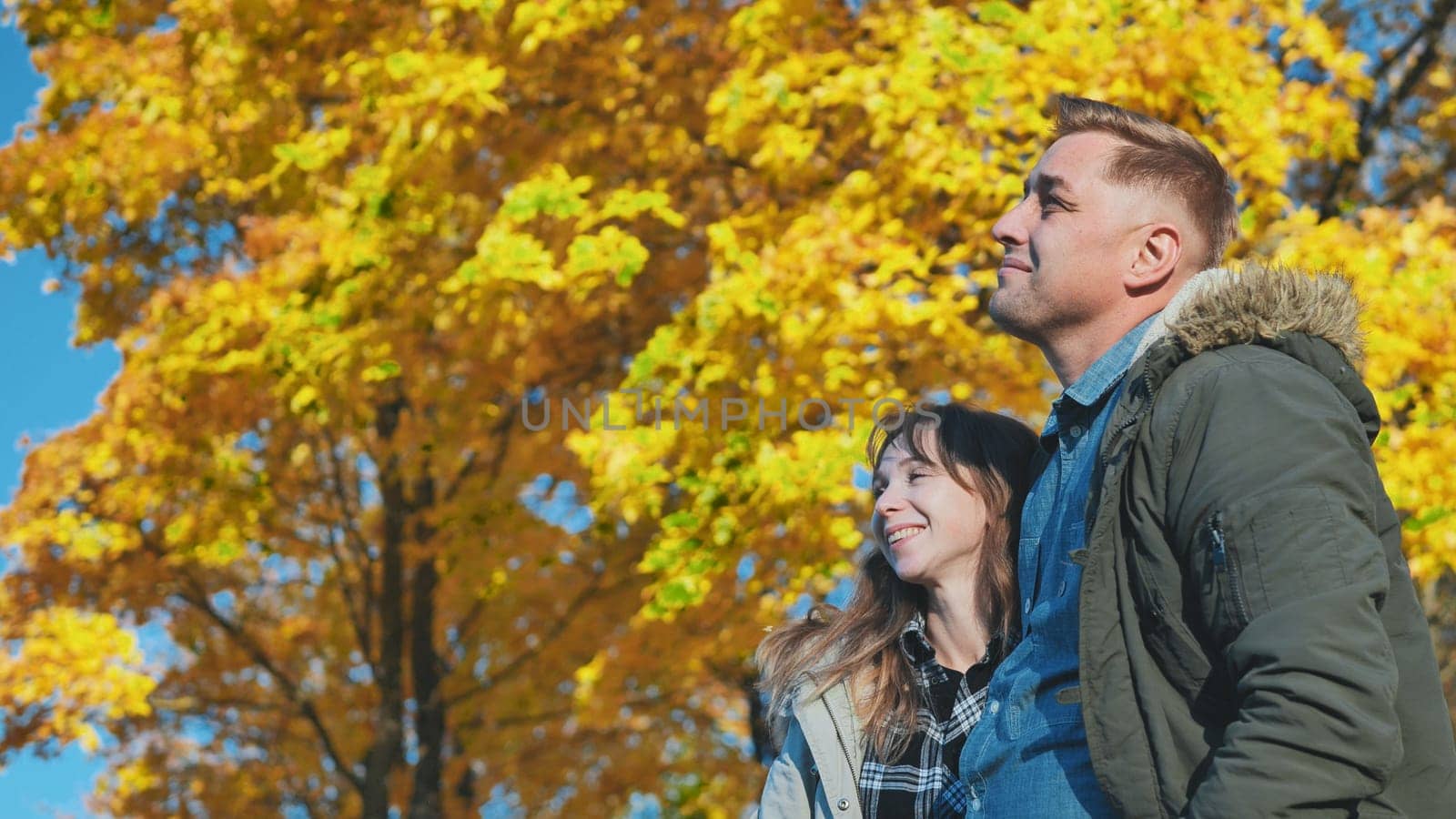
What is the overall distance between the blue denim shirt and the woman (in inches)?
23.4

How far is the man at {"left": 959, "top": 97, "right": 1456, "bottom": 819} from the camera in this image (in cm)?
156

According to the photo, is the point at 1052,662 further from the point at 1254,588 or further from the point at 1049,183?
the point at 1049,183

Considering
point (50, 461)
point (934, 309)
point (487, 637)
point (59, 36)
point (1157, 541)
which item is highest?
point (59, 36)

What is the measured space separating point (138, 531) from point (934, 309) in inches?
239

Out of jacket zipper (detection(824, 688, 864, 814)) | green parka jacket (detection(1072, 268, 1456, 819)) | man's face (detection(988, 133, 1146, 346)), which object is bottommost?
green parka jacket (detection(1072, 268, 1456, 819))

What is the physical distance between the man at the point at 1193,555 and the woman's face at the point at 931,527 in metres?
0.63

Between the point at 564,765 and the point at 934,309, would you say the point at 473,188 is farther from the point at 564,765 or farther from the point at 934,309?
the point at 564,765

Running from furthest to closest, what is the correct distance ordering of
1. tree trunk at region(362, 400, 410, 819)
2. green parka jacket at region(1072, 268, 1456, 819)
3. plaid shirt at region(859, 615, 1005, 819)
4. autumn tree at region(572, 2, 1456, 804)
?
1. tree trunk at region(362, 400, 410, 819)
2. autumn tree at region(572, 2, 1456, 804)
3. plaid shirt at region(859, 615, 1005, 819)
4. green parka jacket at region(1072, 268, 1456, 819)

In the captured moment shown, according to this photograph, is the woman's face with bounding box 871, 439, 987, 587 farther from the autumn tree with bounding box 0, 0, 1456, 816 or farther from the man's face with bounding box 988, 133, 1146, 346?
the autumn tree with bounding box 0, 0, 1456, 816

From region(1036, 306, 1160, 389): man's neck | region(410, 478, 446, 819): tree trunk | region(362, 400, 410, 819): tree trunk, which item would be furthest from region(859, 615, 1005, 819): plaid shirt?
region(362, 400, 410, 819): tree trunk

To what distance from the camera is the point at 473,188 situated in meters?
8.43

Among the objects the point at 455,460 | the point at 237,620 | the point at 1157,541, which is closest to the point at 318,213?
the point at 455,460

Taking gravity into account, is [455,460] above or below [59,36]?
below

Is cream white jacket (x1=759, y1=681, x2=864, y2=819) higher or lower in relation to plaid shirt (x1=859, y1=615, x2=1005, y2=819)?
higher
